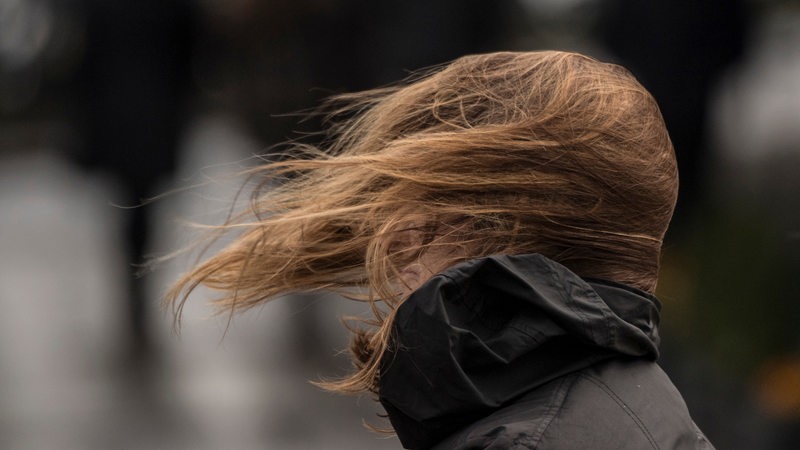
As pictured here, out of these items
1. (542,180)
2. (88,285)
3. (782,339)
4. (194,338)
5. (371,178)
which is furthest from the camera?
(88,285)

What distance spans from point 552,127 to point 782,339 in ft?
8.84

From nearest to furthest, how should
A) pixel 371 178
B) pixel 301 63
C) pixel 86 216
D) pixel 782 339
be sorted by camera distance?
pixel 371 178, pixel 782 339, pixel 301 63, pixel 86 216

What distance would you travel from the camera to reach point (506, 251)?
1499 millimetres

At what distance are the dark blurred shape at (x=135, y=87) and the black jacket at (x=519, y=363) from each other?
14.3 feet

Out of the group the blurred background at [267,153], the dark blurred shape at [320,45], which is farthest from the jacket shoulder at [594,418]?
the dark blurred shape at [320,45]

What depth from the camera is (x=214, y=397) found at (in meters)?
5.36

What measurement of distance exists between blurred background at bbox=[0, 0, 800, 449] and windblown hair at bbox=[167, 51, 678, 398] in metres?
2.45

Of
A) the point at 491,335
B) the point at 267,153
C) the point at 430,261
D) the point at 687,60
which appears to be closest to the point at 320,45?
the point at 687,60

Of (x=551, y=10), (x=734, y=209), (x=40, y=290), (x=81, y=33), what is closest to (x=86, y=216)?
(x=40, y=290)

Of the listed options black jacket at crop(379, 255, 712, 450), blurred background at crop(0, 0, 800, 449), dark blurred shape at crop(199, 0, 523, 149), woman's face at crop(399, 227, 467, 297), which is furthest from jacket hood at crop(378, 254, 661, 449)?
dark blurred shape at crop(199, 0, 523, 149)

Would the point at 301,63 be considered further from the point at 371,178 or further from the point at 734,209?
the point at 371,178

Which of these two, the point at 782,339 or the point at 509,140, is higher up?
the point at 509,140

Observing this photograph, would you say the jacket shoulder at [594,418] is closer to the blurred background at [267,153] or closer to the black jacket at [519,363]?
the black jacket at [519,363]

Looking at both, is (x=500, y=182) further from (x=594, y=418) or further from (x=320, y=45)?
(x=320, y=45)
